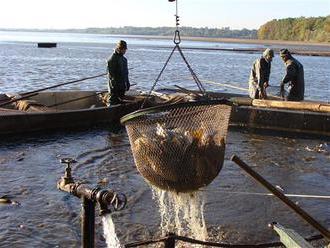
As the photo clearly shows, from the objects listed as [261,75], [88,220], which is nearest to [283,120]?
[261,75]

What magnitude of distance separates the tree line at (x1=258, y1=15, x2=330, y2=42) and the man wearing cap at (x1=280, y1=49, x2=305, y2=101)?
128139 mm

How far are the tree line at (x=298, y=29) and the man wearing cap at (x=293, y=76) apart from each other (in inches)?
5045

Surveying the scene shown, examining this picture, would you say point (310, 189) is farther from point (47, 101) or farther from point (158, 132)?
point (47, 101)

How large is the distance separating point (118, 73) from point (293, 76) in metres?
4.71

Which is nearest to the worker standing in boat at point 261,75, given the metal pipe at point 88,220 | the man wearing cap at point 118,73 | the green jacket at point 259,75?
the green jacket at point 259,75

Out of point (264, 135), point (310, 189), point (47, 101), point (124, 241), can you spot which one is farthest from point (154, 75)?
point (124, 241)

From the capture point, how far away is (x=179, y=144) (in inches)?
211

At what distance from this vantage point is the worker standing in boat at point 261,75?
47.1ft

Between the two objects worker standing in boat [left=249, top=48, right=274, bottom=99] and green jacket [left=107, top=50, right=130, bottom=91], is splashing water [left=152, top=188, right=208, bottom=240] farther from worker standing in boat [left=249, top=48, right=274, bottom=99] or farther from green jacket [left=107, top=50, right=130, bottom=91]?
worker standing in boat [left=249, top=48, right=274, bottom=99]

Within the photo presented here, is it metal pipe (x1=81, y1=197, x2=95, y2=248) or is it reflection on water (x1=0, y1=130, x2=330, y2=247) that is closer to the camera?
metal pipe (x1=81, y1=197, x2=95, y2=248)

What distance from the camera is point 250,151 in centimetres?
1289

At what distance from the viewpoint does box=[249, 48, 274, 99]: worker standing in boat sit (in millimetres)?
14352

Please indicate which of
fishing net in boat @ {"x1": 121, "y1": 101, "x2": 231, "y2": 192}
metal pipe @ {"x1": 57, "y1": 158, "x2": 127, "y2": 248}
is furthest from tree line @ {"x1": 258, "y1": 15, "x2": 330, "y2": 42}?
metal pipe @ {"x1": 57, "y1": 158, "x2": 127, "y2": 248}

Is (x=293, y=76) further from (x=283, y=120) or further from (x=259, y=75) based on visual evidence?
(x=283, y=120)
